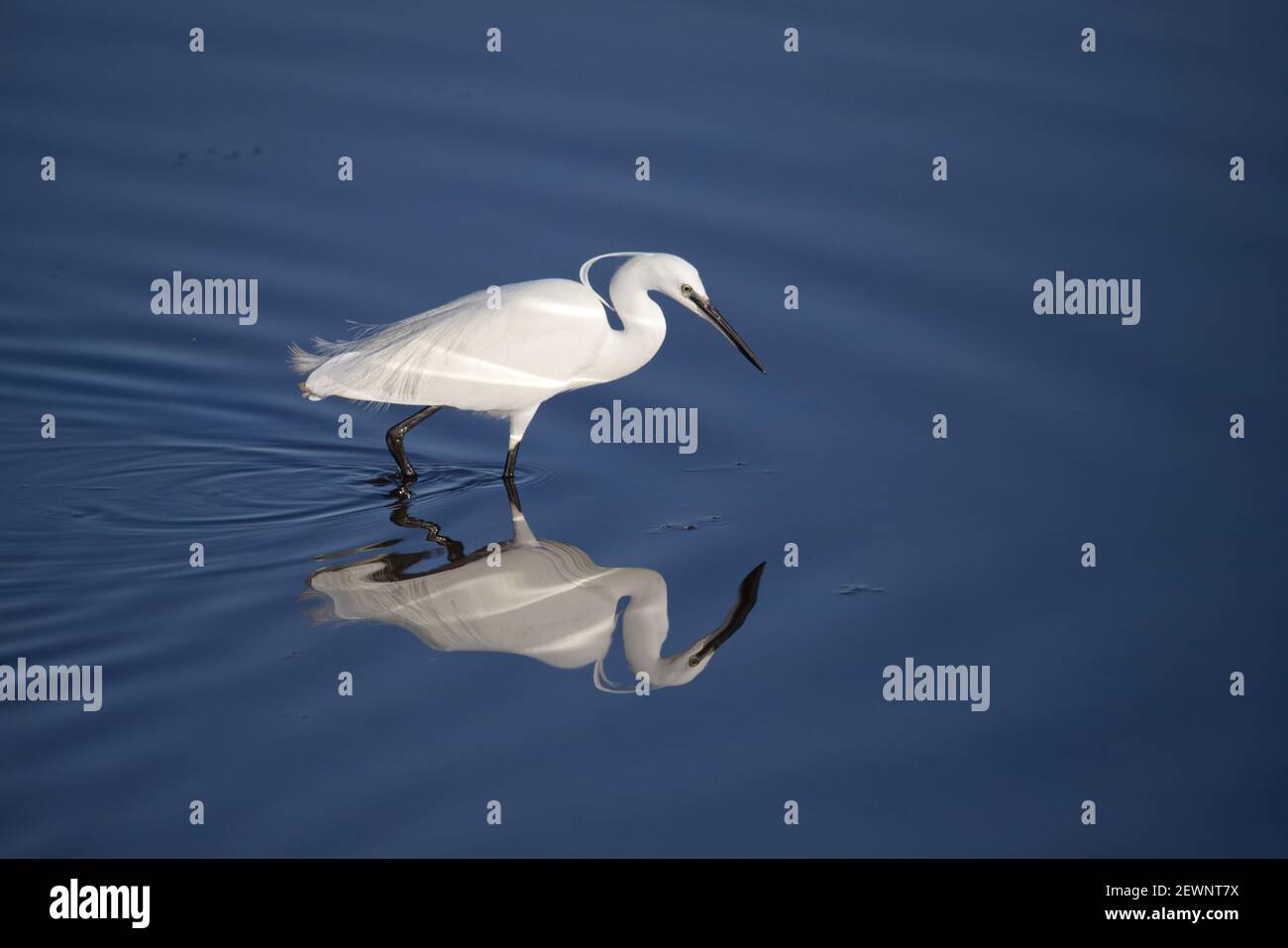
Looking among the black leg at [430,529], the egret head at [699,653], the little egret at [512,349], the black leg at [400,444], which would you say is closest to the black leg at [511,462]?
the little egret at [512,349]

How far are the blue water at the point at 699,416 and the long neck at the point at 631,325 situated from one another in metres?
0.68

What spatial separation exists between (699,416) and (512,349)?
1586 millimetres

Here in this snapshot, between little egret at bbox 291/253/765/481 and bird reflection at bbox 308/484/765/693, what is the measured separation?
3.34 feet

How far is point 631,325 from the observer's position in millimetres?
9828

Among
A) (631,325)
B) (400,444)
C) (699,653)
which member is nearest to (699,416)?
(631,325)

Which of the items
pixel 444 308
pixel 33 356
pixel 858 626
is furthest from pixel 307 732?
pixel 33 356

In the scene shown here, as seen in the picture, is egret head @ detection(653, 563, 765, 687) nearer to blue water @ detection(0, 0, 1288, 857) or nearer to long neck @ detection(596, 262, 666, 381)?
blue water @ detection(0, 0, 1288, 857)

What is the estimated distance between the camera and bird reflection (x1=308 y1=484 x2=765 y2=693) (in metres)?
7.99

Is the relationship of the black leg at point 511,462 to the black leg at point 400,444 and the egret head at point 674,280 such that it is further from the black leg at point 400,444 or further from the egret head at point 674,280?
the egret head at point 674,280

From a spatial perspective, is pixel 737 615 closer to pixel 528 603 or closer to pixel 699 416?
pixel 528 603

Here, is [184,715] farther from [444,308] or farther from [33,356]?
[33,356]

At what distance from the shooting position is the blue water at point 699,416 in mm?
7125

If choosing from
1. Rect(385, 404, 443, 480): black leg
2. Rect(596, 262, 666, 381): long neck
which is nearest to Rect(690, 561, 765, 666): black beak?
Rect(596, 262, 666, 381): long neck

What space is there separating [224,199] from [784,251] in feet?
14.9
